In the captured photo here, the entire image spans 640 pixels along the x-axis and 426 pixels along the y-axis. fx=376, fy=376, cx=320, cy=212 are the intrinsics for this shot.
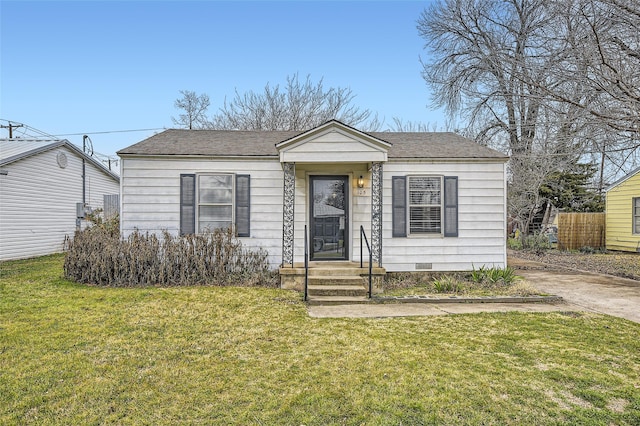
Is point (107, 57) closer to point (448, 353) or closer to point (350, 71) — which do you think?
point (350, 71)

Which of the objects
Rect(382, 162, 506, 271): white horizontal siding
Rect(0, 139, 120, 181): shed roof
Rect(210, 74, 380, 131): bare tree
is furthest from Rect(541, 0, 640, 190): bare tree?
Rect(0, 139, 120, 181): shed roof

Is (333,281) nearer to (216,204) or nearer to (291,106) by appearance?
(216,204)

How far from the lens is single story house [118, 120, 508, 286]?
8.25 meters

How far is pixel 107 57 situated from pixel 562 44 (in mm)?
15476

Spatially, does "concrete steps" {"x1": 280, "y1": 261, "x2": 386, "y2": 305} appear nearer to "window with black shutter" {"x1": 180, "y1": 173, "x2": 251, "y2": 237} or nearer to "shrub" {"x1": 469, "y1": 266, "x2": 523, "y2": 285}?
"window with black shutter" {"x1": 180, "y1": 173, "x2": 251, "y2": 237}

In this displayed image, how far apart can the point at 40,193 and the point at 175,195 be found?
812 cm

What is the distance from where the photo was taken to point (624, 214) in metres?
14.9

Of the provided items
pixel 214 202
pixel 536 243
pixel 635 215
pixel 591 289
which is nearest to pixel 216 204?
pixel 214 202

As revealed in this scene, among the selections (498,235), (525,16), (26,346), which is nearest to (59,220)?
(26,346)

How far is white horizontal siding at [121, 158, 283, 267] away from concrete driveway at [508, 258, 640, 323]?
577 centimetres

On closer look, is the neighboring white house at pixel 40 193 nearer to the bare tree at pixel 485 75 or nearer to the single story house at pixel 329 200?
the single story house at pixel 329 200

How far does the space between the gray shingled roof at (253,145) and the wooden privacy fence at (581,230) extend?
9.66 metres

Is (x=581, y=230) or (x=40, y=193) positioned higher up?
(x=40, y=193)

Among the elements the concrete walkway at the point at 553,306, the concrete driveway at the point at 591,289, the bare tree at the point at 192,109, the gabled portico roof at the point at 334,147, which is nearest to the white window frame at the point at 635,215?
the concrete driveway at the point at 591,289
